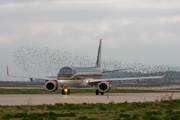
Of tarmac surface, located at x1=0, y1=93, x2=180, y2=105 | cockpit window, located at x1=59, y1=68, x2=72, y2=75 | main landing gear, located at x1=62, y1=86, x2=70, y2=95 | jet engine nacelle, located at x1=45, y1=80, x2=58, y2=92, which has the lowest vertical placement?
tarmac surface, located at x1=0, y1=93, x2=180, y2=105

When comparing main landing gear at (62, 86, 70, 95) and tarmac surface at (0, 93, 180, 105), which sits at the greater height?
main landing gear at (62, 86, 70, 95)

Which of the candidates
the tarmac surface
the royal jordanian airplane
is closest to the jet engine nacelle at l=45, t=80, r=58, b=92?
the royal jordanian airplane

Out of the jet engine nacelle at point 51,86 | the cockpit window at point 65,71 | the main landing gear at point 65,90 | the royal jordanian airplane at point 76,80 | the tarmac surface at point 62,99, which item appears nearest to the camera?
the tarmac surface at point 62,99

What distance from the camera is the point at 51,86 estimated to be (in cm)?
4944

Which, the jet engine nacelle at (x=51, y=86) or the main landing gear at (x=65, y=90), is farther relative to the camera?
the jet engine nacelle at (x=51, y=86)

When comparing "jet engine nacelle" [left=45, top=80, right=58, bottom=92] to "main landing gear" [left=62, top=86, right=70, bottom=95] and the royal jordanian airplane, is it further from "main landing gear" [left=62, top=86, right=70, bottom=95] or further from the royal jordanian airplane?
"main landing gear" [left=62, top=86, right=70, bottom=95]

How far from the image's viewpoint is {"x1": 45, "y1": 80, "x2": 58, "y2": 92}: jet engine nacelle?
1928 inches

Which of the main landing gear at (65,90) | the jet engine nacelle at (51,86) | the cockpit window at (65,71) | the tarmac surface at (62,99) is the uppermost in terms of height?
the cockpit window at (65,71)

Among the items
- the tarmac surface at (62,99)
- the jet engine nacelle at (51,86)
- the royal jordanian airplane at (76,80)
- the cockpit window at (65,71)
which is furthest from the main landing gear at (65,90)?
the tarmac surface at (62,99)

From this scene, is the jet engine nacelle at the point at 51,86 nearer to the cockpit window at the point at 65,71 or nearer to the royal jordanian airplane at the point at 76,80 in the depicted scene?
the royal jordanian airplane at the point at 76,80

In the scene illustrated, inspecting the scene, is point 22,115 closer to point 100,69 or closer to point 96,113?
point 96,113

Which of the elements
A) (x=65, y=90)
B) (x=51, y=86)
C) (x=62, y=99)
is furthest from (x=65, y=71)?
(x=62, y=99)

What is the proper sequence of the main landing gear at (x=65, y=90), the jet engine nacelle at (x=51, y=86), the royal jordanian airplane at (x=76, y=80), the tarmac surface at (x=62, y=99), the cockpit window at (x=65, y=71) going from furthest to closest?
1. the jet engine nacelle at (x=51, y=86)
2. the main landing gear at (x=65, y=90)
3. the cockpit window at (x=65, y=71)
4. the royal jordanian airplane at (x=76, y=80)
5. the tarmac surface at (x=62, y=99)

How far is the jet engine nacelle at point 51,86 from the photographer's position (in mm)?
48969
